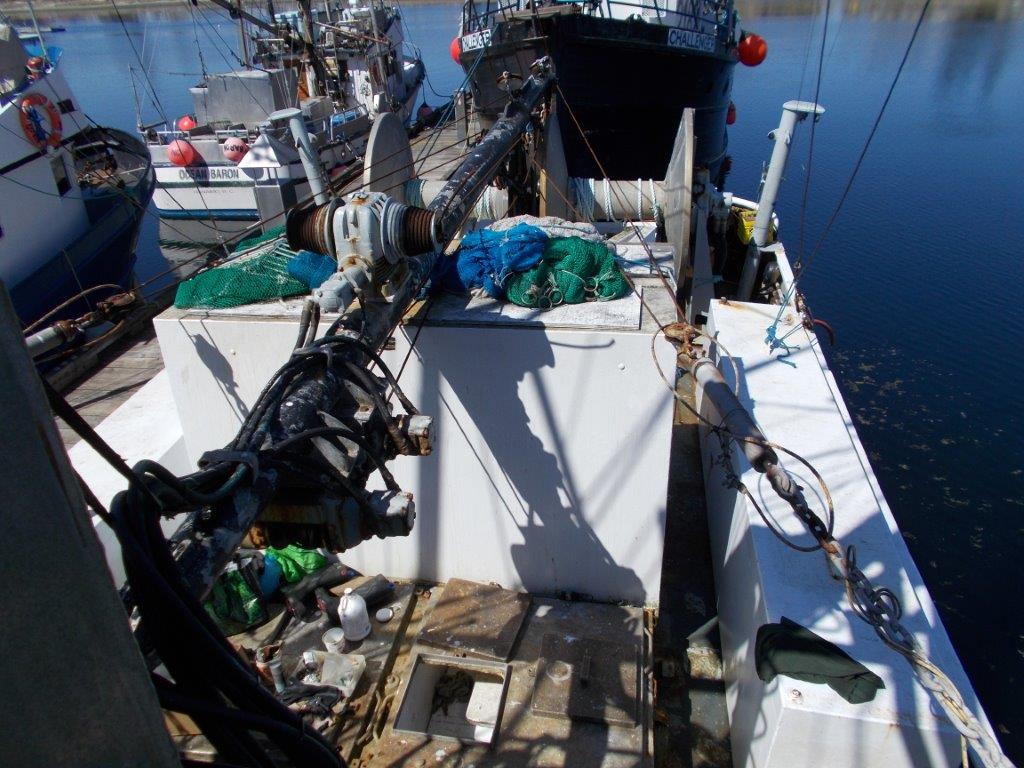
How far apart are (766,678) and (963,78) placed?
41019 millimetres

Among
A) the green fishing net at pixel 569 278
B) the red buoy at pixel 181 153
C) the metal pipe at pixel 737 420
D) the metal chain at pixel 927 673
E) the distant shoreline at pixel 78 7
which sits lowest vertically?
the red buoy at pixel 181 153

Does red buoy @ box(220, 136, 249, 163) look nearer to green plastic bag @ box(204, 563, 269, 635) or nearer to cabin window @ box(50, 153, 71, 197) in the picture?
cabin window @ box(50, 153, 71, 197)

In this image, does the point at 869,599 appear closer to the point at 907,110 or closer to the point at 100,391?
the point at 100,391

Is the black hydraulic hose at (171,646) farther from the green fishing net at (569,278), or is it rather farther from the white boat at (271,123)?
the white boat at (271,123)

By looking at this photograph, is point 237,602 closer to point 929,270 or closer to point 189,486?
point 189,486

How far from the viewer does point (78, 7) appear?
279 ft

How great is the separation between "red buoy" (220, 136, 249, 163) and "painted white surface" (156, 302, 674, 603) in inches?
754

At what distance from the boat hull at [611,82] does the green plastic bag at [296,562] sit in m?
9.26

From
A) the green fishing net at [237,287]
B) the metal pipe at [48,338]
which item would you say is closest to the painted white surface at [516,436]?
the green fishing net at [237,287]

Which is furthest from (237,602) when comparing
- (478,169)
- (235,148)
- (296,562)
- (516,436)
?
(235,148)

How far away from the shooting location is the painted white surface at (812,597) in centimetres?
431

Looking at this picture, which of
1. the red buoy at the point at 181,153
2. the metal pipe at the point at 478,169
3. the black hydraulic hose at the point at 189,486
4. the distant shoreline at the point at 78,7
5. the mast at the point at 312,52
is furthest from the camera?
the distant shoreline at the point at 78,7

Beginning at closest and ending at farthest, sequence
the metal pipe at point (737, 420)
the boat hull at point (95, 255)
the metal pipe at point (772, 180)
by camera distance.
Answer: the metal pipe at point (737, 420)
the metal pipe at point (772, 180)
the boat hull at point (95, 255)

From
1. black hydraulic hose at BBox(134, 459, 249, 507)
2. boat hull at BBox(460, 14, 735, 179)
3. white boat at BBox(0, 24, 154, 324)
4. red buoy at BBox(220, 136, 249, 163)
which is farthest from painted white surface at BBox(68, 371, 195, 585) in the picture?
red buoy at BBox(220, 136, 249, 163)
